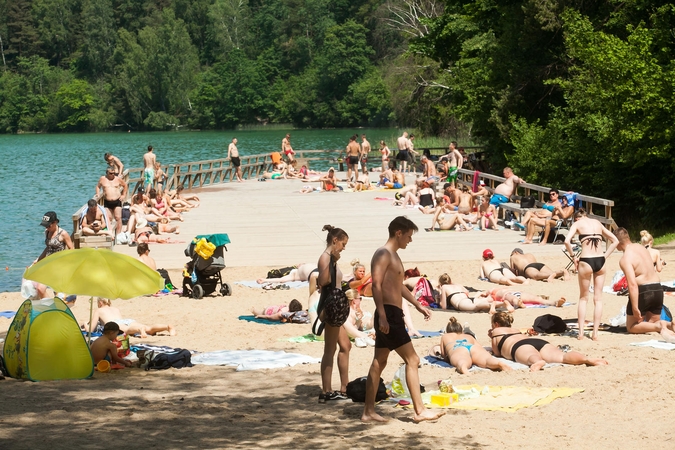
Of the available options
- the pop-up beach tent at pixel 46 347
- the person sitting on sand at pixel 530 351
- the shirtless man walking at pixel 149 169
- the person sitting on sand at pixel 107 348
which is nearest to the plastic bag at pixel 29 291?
the person sitting on sand at pixel 107 348

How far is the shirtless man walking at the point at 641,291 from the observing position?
34.4ft

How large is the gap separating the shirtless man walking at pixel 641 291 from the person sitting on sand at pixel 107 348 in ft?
17.4

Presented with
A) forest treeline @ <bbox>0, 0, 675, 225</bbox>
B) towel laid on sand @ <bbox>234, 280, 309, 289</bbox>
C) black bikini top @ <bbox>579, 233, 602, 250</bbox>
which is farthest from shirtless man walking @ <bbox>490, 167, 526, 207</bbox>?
black bikini top @ <bbox>579, 233, 602, 250</bbox>

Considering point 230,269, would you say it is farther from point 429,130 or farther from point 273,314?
point 429,130

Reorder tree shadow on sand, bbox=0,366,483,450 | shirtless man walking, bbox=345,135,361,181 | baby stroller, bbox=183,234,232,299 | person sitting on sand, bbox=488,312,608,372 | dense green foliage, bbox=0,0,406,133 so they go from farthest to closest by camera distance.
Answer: dense green foliage, bbox=0,0,406,133 < shirtless man walking, bbox=345,135,361,181 < baby stroller, bbox=183,234,232,299 < person sitting on sand, bbox=488,312,608,372 < tree shadow on sand, bbox=0,366,483,450

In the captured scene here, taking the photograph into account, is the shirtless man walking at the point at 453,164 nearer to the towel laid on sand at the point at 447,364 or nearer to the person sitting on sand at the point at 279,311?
the person sitting on sand at the point at 279,311

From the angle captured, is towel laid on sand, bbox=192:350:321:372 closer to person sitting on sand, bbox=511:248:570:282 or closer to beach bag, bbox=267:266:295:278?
beach bag, bbox=267:266:295:278

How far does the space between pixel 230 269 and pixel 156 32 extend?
99.1m

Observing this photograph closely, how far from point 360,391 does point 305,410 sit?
1.57ft

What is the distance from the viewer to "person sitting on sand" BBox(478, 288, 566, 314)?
12734 mm

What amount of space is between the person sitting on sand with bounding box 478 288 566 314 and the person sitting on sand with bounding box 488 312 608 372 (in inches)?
112

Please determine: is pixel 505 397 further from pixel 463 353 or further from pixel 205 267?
pixel 205 267

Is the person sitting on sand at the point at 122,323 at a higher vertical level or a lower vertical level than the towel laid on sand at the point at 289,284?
lower

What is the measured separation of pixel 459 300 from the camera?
12867mm
